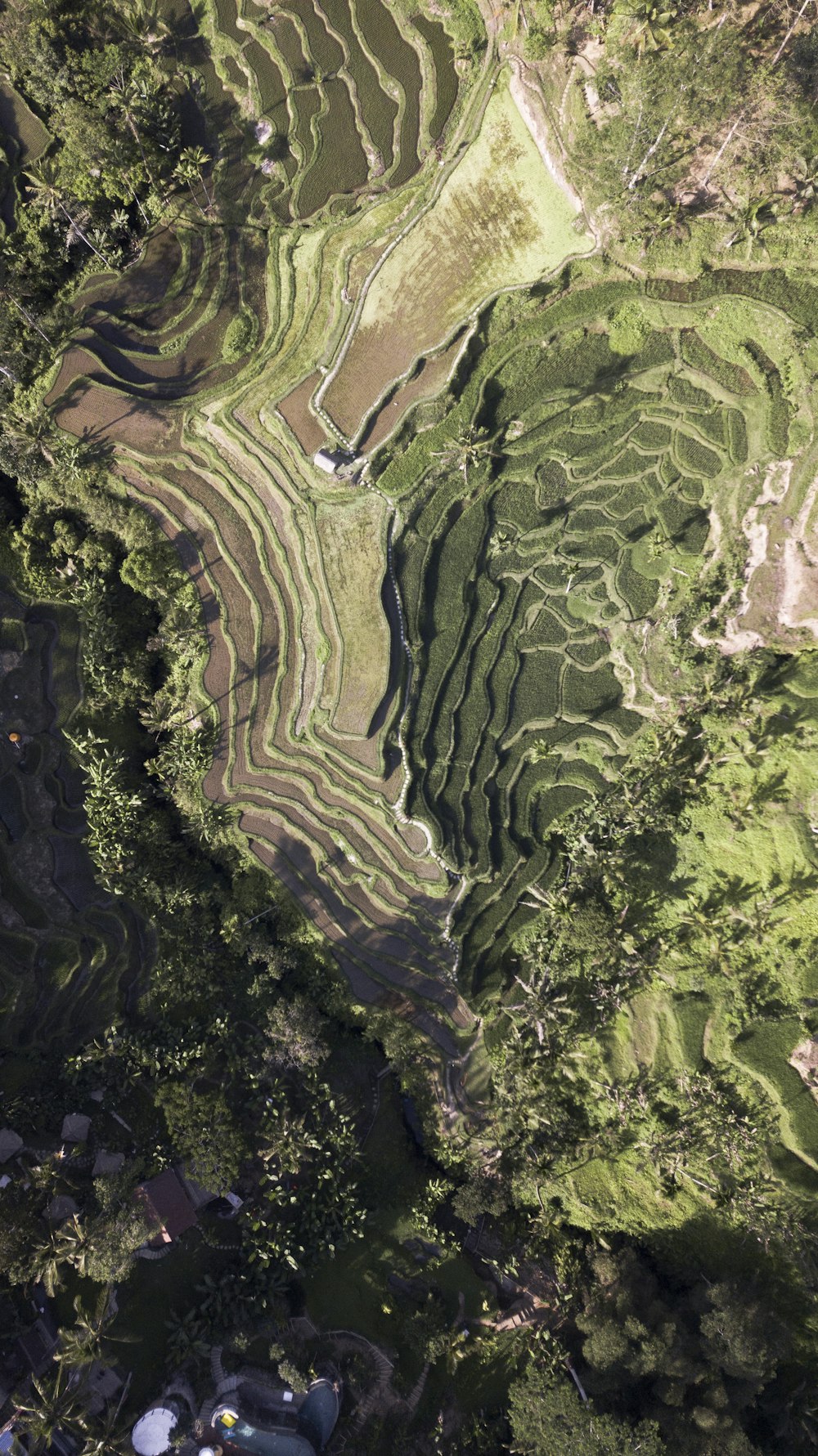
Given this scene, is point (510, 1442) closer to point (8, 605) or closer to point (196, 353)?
point (8, 605)

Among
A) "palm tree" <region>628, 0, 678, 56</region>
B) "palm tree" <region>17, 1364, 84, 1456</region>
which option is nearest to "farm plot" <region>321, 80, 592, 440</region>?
"palm tree" <region>628, 0, 678, 56</region>

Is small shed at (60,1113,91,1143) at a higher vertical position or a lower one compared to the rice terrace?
lower

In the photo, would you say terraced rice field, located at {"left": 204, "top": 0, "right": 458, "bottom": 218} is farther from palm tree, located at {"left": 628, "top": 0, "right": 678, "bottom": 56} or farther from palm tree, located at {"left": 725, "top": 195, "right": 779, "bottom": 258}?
palm tree, located at {"left": 725, "top": 195, "right": 779, "bottom": 258}

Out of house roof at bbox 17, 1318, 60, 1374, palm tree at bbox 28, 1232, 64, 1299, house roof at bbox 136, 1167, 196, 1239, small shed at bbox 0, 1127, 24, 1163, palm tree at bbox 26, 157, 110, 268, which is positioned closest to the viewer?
palm tree at bbox 28, 1232, 64, 1299

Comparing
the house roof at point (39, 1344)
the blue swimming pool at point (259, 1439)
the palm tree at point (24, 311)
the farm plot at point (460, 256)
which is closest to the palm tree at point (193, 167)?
the farm plot at point (460, 256)

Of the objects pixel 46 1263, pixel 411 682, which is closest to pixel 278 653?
pixel 411 682

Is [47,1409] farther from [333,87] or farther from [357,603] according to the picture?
[333,87]
